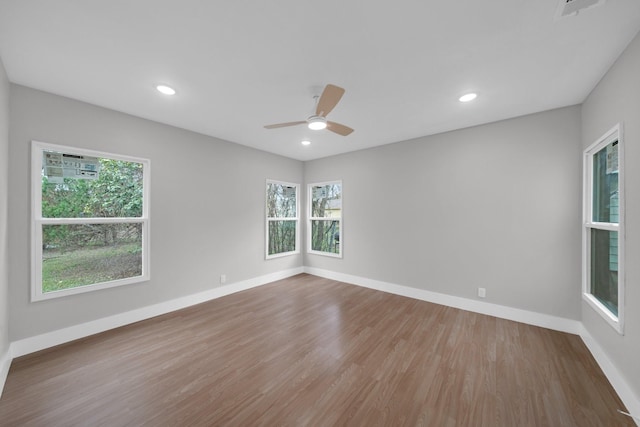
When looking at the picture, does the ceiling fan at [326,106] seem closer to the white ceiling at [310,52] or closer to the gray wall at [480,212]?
the white ceiling at [310,52]

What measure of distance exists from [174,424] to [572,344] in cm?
369

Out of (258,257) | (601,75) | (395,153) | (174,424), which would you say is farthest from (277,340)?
(601,75)

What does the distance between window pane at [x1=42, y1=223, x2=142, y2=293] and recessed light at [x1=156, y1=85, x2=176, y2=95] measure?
66.9 inches

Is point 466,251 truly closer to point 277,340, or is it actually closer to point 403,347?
point 403,347

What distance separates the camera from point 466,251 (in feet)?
11.3

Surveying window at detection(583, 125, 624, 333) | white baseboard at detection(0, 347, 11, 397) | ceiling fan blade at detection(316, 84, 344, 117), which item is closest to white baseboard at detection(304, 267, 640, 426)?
window at detection(583, 125, 624, 333)

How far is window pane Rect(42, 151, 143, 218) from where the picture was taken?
2492mm

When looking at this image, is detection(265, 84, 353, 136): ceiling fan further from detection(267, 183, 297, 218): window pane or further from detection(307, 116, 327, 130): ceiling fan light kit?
detection(267, 183, 297, 218): window pane

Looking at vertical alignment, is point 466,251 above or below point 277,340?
above

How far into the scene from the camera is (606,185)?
2279 mm

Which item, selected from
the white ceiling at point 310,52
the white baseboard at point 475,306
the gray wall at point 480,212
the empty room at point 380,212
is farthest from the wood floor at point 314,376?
the white ceiling at point 310,52

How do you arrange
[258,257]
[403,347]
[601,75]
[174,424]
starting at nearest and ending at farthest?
1. [174,424]
2. [601,75]
3. [403,347]
4. [258,257]

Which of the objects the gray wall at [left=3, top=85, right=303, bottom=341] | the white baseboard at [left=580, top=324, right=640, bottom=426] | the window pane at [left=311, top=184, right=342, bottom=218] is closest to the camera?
the white baseboard at [left=580, top=324, right=640, bottom=426]

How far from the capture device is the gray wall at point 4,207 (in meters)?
1.98
